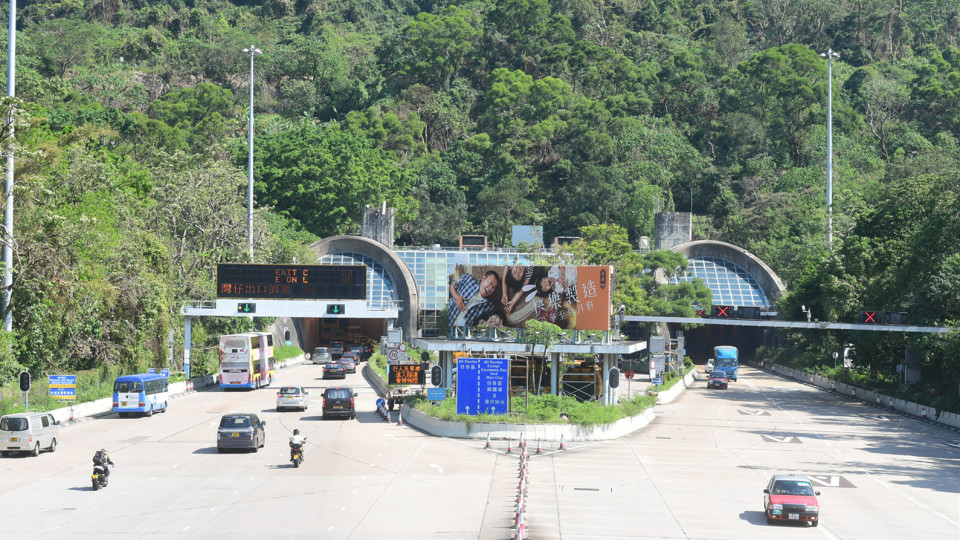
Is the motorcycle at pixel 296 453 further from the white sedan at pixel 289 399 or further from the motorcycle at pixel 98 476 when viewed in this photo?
the white sedan at pixel 289 399

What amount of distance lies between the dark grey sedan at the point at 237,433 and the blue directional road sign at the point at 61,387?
13.8m

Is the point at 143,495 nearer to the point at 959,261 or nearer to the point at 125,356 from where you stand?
the point at 125,356

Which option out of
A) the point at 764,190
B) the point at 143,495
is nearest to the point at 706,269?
the point at 764,190

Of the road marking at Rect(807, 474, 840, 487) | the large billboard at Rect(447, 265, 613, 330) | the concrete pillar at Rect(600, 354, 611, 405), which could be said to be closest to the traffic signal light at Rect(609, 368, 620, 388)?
the concrete pillar at Rect(600, 354, 611, 405)

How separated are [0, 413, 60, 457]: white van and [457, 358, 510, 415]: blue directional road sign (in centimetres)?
1811

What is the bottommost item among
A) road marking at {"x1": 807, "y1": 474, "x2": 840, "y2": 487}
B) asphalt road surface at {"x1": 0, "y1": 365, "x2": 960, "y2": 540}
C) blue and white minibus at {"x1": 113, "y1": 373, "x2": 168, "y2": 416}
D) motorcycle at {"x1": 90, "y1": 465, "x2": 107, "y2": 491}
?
road marking at {"x1": 807, "y1": 474, "x2": 840, "y2": 487}

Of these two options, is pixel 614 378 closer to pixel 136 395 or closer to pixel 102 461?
pixel 136 395

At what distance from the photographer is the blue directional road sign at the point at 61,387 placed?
5462 cm

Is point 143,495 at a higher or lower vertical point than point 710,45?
lower

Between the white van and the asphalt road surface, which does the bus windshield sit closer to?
the asphalt road surface

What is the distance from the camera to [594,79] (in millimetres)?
159875

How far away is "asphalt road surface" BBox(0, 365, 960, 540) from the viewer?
30328 millimetres

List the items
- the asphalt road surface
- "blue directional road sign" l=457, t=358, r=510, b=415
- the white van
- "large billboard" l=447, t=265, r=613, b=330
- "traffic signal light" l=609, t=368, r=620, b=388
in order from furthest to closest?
"large billboard" l=447, t=265, r=613, b=330 → "traffic signal light" l=609, t=368, r=620, b=388 → "blue directional road sign" l=457, t=358, r=510, b=415 → the white van → the asphalt road surface

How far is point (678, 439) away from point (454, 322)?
14.1 meters
